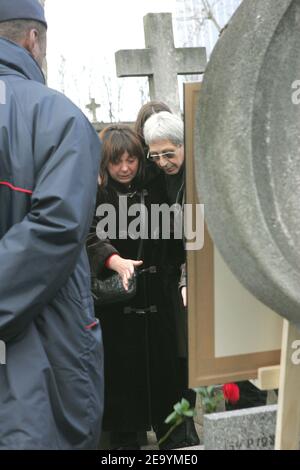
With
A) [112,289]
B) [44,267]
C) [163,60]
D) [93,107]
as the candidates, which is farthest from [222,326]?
[93,107]

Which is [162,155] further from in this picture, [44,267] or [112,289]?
[44,267]

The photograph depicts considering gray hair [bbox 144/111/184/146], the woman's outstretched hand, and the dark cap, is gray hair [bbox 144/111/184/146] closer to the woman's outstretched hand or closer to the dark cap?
the woman's outstretched hand

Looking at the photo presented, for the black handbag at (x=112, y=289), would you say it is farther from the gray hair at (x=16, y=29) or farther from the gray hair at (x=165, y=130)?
the gray hair at (x=16, y=29)

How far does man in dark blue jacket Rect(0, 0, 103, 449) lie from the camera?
6.77 feet

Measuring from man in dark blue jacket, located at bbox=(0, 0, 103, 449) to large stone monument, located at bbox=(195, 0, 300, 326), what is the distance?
0.39m

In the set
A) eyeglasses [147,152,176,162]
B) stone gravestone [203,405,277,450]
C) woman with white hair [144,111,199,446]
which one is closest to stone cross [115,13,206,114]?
woman with white hair [144,111,199,446]

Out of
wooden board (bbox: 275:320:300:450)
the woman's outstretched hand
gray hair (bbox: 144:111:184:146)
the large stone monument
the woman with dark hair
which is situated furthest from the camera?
the woman with dark hair

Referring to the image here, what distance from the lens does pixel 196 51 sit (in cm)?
553

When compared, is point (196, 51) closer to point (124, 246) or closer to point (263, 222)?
point (124, 246)

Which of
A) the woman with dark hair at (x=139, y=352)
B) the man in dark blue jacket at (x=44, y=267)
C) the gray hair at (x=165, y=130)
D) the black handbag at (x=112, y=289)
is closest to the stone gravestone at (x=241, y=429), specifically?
the man in dark blue jacket at (x=44, y=267)

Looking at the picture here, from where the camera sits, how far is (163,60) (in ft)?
17.9

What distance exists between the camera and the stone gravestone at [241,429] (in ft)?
7.47

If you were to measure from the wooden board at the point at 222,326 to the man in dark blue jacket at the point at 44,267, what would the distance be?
0.34 meters
